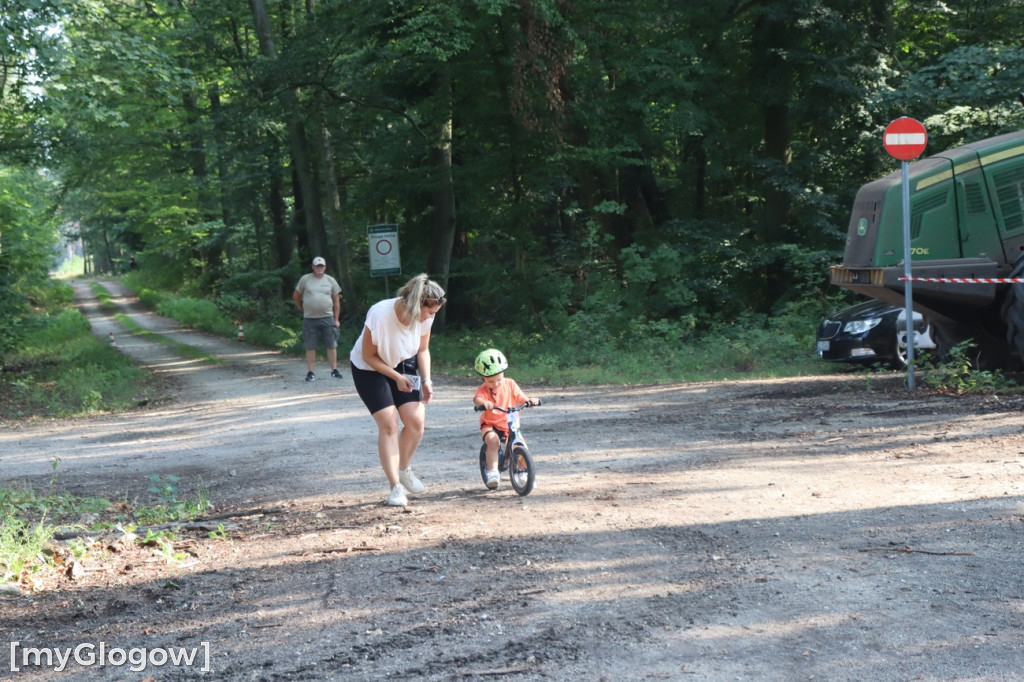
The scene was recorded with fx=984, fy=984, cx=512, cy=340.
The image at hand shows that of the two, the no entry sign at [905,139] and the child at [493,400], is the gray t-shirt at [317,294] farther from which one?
the child at [493,400]

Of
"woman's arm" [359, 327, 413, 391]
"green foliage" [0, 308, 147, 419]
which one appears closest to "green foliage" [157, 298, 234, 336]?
"green foliage" [0, 308, 147, 419]

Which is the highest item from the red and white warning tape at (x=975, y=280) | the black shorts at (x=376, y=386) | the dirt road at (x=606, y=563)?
the red and white warning tape at (x=975, y=280)

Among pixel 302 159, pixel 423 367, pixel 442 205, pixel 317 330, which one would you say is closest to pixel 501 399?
pixel 423 367

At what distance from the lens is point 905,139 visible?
38.5 ft

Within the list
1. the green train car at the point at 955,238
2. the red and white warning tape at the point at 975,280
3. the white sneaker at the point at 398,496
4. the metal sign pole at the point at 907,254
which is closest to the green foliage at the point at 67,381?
the white sneaker at the point at 398,496

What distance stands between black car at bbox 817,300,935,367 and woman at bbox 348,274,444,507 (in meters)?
10.0

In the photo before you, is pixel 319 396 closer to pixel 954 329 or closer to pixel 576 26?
pixel 954 329

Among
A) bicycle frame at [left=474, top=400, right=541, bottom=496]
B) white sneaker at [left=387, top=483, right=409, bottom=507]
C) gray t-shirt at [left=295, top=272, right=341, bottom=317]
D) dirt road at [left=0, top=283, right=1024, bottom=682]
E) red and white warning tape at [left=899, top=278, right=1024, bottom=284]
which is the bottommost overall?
dirt road at [left=0, top=283, right=1024, bottom=682]

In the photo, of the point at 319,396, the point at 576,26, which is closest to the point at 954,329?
the point at 319,396

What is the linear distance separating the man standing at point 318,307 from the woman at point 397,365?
9496 millimetres

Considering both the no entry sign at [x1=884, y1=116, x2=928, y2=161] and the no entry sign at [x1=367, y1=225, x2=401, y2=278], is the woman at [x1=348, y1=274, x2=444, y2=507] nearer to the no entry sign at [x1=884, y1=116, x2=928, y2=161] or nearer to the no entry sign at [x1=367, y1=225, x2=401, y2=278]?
the no entry sign at [x1=884, y1=116, x2=928, y2=161]

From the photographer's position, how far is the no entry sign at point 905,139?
11.7 meters

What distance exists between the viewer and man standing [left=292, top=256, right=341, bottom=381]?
16781 mm

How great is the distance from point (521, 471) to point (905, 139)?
7.09 meters
